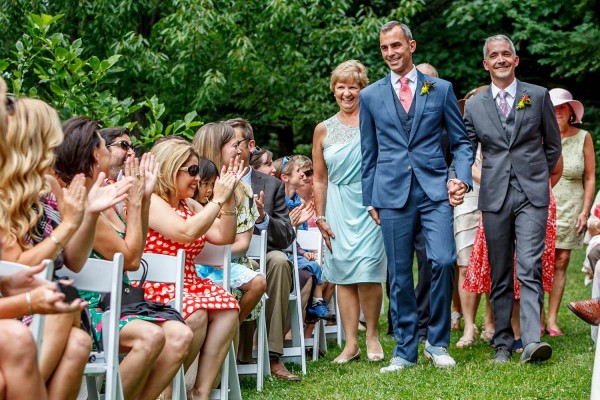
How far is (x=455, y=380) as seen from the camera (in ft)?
21.8

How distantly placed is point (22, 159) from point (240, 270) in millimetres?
2878

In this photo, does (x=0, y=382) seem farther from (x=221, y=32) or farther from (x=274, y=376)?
(x=221, y=32)

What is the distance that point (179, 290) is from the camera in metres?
5.47

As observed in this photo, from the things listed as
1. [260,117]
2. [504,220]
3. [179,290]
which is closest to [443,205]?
[504,220]

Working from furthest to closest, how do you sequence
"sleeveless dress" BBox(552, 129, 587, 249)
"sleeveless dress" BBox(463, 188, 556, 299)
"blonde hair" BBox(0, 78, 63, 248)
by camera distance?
"sleeveless dress" BBox(552, 129, 587, 249), "sleeveless dress" BBox(463, 188, 556, 299), "blonde hair" BBox(0, 78, 63, 248)

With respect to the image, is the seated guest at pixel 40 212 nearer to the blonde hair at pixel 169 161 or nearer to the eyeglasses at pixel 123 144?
the blonde hair at pixel 169 161

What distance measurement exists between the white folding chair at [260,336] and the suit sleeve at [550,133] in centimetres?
210

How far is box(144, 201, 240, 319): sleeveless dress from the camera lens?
234 inches

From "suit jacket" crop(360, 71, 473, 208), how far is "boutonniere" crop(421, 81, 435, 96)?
2 cm

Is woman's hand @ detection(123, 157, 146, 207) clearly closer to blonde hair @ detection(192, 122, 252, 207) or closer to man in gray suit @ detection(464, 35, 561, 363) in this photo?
blonde hair @ detection(192, 122, 252, 207)

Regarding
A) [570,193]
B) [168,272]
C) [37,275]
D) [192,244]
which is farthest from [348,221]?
[37,275]

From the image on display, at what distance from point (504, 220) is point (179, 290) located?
294 cm

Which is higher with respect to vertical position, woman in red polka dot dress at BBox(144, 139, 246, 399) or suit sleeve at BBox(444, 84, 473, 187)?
suit sleeve at BBox(444, 84, 473, 187)

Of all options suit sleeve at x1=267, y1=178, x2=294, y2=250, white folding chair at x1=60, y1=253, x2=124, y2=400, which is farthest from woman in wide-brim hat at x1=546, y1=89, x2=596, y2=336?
white folding chair at x1=60, y1=253, x2=124, y2=400
